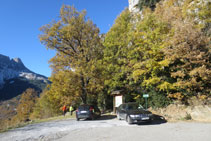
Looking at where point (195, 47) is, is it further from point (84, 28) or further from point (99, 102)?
point (99, 102)

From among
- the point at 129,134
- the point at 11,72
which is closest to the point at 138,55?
the point at 129,134

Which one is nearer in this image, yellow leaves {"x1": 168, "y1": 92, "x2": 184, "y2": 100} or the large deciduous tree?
yellow leaves {"x1": 168, "y1": 92, "x2": 184, "y2": 100}

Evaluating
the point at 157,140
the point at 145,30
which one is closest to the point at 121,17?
the point at 145,30

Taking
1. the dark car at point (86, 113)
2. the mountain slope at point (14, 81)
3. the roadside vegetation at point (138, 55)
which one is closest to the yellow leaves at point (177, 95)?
the roadside vegetation at point (138, 55)

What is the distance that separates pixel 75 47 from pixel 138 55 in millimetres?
9534

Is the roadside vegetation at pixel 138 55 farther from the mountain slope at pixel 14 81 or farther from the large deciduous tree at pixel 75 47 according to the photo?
the mountain slope at pixel 14 81

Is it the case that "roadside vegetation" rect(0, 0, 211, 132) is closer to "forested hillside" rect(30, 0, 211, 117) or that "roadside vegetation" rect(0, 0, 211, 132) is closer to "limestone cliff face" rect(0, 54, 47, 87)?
"forested hillside" rect(30, 0, 211, 117)

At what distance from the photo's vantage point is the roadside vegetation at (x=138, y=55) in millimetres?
11062

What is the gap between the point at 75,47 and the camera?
20.2 metres

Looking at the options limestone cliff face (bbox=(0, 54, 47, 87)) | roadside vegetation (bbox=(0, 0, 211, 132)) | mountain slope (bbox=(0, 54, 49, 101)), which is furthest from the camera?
limestone cliff face (bbox=(0, 54, 47, 87))

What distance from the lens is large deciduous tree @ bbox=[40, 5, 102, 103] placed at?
57.4ft

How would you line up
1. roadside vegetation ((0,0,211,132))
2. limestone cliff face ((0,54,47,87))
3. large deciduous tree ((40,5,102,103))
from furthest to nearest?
limestone cliff face ((0,54,47,87)) < large deciduous tree ((40,5,102,103)) < roadside vegetation ((0,0,211,132))

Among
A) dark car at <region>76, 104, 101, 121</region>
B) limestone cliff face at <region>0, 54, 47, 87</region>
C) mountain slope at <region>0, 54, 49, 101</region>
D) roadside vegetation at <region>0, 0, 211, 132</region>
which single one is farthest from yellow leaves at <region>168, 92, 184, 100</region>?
limestone cliff face at <region>0, 54, 47, 87</region>

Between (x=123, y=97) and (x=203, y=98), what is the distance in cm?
716
